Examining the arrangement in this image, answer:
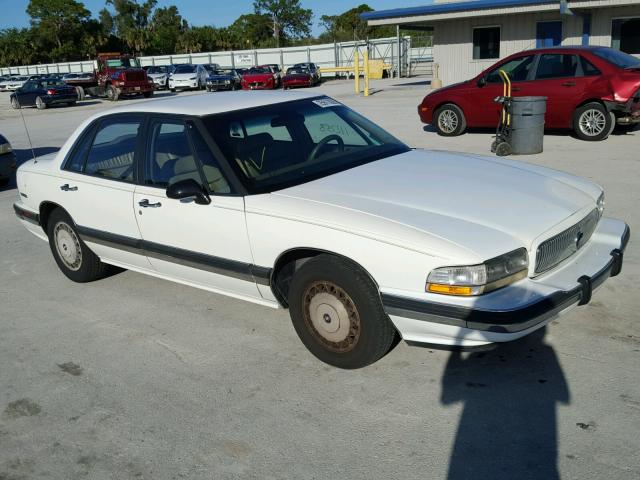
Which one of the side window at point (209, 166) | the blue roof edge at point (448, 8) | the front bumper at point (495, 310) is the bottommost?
the front bumper at point (495, 310)

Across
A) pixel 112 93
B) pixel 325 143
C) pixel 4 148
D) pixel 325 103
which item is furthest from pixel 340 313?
pixel 112 93

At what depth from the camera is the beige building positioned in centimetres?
2086

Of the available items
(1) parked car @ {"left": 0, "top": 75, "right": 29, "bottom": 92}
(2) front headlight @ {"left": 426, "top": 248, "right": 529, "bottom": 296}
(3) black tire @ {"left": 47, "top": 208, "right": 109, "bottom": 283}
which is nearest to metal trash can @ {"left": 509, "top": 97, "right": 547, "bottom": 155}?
(3) black tire @ {"left": 47, "top": 208, "right": 109, "bottom": 283}

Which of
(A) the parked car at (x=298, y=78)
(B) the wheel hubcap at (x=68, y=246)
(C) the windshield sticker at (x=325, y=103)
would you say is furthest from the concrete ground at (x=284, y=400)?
(A) the parked car at (x=298, y=78)

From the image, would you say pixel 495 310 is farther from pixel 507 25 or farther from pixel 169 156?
pixel 507 25

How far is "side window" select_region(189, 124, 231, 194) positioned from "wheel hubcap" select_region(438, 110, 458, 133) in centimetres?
929

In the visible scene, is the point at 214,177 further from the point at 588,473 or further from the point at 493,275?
the point at 588,473

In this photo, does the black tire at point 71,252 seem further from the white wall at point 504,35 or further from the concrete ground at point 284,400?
the white wall at point 504,35

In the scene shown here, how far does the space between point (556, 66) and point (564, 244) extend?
900cm

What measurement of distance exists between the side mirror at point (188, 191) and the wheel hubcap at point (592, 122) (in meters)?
9.17

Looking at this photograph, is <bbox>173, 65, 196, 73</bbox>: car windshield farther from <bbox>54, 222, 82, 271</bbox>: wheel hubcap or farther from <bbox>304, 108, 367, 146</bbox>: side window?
<bbox>304, 108, 367, 146</bbox>: side window

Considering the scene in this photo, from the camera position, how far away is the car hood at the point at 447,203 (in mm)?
3281

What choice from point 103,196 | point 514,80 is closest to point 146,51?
point 514,80

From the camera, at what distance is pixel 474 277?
124 inches
